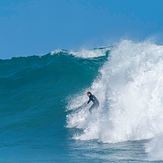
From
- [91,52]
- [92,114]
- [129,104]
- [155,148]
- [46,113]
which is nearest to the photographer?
[155,148]

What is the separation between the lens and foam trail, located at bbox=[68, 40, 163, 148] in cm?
1554

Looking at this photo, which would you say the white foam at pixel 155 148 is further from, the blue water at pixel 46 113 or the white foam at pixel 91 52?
the white foam at pixel 91 52

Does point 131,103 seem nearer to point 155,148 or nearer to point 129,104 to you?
point 129,104

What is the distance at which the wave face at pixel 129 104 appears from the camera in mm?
15539

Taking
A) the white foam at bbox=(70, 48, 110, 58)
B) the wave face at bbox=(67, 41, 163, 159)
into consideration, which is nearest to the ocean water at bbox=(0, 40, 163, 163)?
the wave face at bbox=(67, 41, 163, 159)

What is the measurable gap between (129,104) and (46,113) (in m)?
4.75

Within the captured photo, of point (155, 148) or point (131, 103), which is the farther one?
Answer: point (131, 103)

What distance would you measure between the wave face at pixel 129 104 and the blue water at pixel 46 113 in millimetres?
519

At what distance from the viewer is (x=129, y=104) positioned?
16938mm

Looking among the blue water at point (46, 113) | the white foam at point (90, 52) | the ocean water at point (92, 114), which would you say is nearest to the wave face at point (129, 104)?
the ocean water at point (92, 114)

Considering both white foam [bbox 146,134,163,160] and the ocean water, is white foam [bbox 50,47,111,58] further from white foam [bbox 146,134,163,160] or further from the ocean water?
white foam [bbox 146,134,163,160]

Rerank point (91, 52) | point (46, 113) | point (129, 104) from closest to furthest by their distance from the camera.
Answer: point (129, 104) → point (46, 113) → point (91, 52)

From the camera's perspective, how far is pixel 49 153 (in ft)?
44.9

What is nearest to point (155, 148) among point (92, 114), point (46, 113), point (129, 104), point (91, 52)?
point (129, 104)
